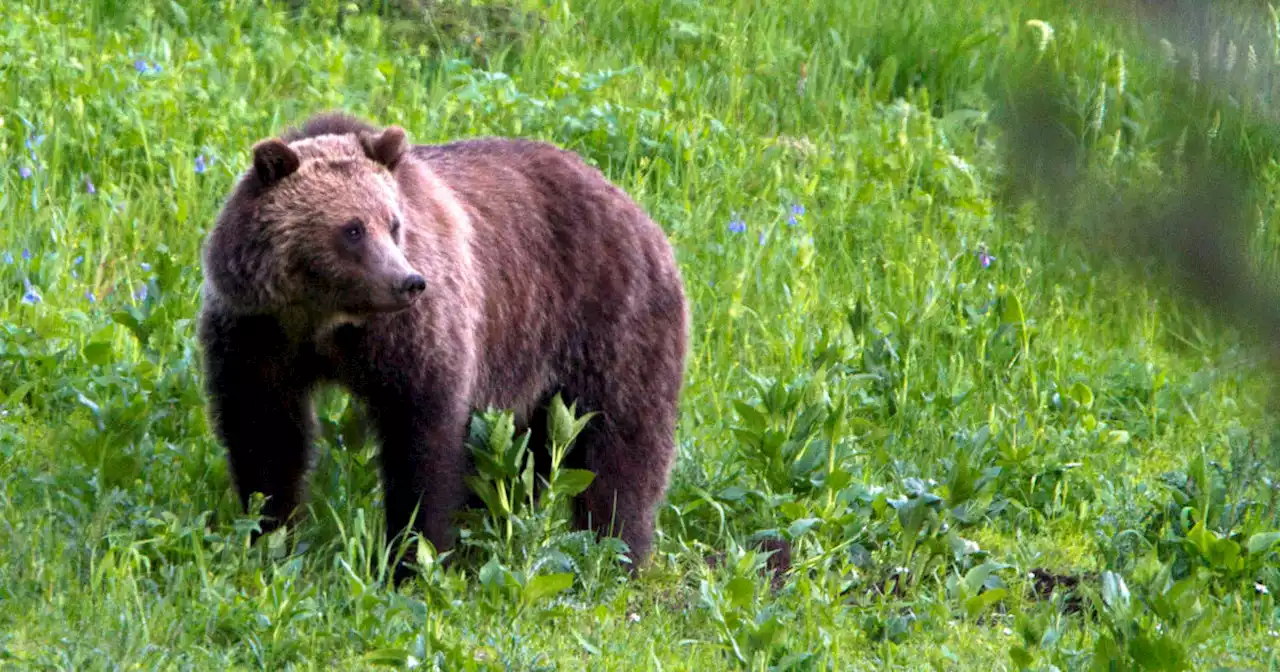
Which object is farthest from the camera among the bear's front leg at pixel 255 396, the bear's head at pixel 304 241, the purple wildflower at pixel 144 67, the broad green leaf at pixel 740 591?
the purple wildflower at pixel 144 67

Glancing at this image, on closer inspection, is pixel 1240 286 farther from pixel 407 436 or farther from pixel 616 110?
pixel 616 110

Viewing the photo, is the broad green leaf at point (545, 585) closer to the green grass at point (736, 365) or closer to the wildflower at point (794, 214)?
the green grass at point (736, 365)

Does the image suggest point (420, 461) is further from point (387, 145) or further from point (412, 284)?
point (387, 145)

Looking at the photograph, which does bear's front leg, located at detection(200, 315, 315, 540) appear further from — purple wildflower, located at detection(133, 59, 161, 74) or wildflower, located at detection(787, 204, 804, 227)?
wildflower, located at detection(787, 204, 804, 227)

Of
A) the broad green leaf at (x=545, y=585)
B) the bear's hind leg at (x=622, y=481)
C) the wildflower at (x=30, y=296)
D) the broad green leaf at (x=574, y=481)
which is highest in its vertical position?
the wildflower at (x=30, y=296)

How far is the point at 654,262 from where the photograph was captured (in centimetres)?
530

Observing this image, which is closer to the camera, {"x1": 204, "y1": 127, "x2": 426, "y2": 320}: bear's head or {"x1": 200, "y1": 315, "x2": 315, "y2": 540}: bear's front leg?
{"x1": 204, "y1": 127, "x2": 426, "y2": 320}: bear's head

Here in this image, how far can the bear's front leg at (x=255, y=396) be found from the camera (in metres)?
4.56

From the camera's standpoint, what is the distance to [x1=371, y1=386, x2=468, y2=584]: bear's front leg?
4.59m

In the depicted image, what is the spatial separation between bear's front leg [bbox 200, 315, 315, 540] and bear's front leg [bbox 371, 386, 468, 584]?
0.26 metres

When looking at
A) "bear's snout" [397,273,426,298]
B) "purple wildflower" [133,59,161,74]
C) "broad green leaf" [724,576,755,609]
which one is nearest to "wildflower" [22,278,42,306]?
"purple wildflower" [133,59,161,74]

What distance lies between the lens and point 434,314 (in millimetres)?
4637

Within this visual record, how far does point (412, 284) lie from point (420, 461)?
59 cm

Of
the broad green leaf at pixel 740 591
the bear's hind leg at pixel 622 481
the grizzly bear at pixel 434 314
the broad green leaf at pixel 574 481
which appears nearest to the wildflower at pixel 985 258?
the grizzly bear at pixel 434 314
